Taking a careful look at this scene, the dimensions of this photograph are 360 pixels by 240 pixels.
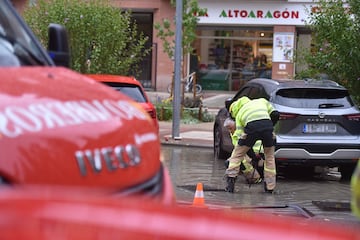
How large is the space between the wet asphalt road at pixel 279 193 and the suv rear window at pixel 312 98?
4.28 feet

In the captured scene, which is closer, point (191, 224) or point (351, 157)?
point (191, 224)

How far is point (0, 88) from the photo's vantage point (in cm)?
306

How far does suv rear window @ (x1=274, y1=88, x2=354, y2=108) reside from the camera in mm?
10008

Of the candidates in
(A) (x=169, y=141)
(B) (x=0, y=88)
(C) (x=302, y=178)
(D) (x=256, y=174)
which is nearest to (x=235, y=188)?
(D) (x=256, y=174)

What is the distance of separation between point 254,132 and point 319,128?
1.71 metres

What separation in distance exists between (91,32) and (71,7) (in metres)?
0.80

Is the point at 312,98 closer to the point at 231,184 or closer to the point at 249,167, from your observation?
the point at 249,167

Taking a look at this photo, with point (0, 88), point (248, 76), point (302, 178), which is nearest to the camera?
point (0, 88)

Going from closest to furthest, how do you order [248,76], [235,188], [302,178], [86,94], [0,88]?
[0,88]
[86,94]
[235,188]
[302,178]
[248,76]

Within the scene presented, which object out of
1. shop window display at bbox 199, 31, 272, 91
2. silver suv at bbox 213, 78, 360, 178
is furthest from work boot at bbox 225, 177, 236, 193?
shop window display at bbox 199, 31, 272, 91

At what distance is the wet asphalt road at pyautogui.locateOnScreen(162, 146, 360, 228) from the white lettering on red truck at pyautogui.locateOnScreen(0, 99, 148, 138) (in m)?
4.02

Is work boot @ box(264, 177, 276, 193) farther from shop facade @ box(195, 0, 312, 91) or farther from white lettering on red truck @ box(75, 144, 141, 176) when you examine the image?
shop facade @ box(195, 0, 312, 91)

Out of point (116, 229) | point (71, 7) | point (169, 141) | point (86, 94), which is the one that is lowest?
point (169, 141)

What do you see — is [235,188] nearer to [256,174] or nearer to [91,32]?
[256,174]
